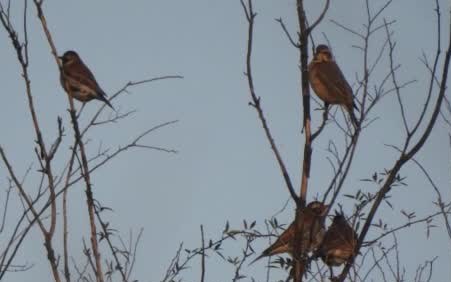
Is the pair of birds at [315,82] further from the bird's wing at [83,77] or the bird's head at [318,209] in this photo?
the bird's head at [318,209]

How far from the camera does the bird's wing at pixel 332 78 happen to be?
9.19m

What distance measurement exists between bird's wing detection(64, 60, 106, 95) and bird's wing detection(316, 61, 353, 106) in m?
2.52

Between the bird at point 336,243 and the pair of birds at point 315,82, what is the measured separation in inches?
90.9

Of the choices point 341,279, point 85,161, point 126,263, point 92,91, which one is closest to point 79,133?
point 85,161

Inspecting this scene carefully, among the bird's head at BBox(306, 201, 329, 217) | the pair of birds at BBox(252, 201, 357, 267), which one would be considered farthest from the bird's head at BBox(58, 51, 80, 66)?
the bird's head at BBox(306, 201, 329, 217)

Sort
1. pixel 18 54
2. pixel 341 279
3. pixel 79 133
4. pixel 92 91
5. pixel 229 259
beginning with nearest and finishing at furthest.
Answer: pixel 341 279 → pixel 18 54 → pixel 79 133 → pixel 229 259 → pixel 92 91

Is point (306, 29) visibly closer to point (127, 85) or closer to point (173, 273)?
point (127, 85)

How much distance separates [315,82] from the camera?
9664mm

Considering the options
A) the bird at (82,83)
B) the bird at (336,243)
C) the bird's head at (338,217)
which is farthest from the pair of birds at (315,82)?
the bird's head at (338,217)

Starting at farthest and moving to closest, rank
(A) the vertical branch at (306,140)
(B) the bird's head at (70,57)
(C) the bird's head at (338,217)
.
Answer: (B) the bird's head at (70,57) → (C) the bird's head at (338,217) → (A) the vertical branch at (306,140)

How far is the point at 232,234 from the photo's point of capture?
4.97 meters

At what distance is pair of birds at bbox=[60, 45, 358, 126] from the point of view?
8766mm

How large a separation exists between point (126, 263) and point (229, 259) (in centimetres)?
106

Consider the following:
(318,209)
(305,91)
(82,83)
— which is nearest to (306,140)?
(305,91)
